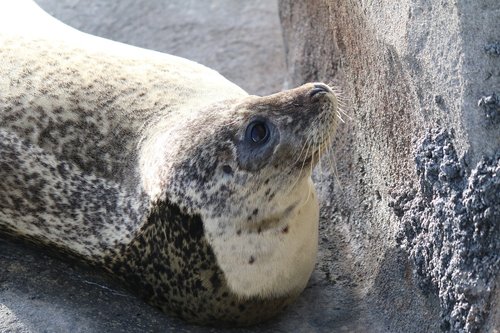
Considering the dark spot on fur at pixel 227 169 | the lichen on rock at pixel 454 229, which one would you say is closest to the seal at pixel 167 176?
the dark spot on fur at pixel 227 169

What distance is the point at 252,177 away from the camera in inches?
176

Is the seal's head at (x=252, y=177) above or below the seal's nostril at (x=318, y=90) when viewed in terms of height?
below

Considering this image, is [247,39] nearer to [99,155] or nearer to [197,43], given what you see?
[197,43]

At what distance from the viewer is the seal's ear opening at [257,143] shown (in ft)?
14.6

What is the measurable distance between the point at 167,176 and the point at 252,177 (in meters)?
0.38

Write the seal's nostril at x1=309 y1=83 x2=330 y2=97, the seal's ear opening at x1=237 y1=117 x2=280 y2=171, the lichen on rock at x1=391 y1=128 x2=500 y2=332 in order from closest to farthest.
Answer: the lichen on rock at x1=391 y1=128 x2=500 y2=332, the seal's ear opening at x1=237 y1=117 x2=280 y2=171, the seal's nostril at x1=309 y1=83 x2=330 y2=97

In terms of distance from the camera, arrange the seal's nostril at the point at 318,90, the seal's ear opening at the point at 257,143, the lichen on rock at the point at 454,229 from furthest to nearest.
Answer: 1. the seal's nostril at the point at 318,90
2. the seal's ear opening at the point at 257,143
3. the lichen on rock at the point at 454,229

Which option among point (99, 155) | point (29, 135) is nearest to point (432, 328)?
point (99, 155)

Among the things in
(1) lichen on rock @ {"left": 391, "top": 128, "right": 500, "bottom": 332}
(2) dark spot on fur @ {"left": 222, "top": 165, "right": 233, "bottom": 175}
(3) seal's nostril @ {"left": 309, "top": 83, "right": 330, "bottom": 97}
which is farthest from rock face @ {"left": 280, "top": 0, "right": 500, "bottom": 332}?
(2) dark spot on fur @ {"left": 222, "top": 165, "right": 233, "bottom": 175}

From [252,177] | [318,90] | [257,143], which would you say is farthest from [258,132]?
[318,90]

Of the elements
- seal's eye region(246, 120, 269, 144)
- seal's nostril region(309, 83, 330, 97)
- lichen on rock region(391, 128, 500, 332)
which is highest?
seal's nostril region(309, 83, 330, 97)

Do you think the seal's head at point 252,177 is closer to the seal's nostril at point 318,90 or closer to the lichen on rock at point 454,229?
the seal's nostril at point 318,90

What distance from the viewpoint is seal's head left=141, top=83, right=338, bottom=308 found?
14.7 feet

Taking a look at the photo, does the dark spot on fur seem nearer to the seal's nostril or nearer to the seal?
the seal
